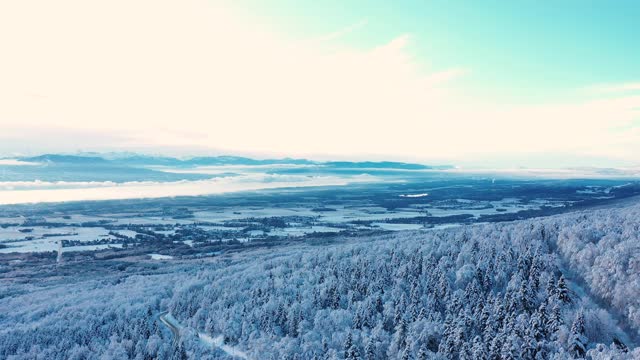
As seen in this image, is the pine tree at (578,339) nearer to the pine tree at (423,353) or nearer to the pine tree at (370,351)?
the pine tree at (423,353)

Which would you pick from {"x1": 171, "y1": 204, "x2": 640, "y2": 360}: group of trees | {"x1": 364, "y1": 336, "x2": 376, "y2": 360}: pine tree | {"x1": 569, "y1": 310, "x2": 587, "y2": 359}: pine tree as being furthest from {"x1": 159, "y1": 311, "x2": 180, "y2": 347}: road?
{"x1": 569, "y1": 310, "x2": 587, "y2": 359}: pine tree

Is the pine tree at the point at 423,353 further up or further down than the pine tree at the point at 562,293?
further down

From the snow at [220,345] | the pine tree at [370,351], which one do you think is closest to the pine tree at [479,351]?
the pine tree at [370,351]

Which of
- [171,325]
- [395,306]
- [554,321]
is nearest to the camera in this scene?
[554,321]

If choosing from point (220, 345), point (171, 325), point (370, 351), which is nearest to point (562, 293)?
point (370, 351)

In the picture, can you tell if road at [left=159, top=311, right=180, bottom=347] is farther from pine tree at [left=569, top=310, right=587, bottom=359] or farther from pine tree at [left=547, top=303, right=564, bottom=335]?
pine tree at [left=569, top=310, right=587, bottom=359]

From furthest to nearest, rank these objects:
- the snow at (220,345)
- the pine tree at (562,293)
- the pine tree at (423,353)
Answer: the snow at (220,345) → the pine tree at (562,293) → the pine tree at (423,353)

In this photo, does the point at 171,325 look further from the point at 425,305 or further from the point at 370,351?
the point at 425,305

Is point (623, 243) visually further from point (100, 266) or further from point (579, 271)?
point (100, 266)

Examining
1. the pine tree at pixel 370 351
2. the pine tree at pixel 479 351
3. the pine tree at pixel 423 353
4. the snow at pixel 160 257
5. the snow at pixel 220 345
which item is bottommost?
the snow at pixel 160 257

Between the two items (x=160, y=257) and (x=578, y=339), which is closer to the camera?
(x=578, y=339)
